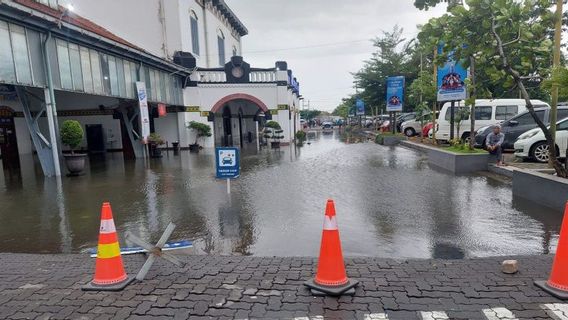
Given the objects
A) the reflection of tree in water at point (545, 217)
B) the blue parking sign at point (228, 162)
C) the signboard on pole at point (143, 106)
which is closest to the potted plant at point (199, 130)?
the signboard on pole at point (143, 106)

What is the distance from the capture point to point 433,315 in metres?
2.96

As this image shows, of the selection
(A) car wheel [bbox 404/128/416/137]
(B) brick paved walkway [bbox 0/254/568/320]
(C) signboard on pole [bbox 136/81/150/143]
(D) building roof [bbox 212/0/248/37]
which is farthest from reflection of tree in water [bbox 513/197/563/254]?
(D) building roof [bbox 212/0/248/37]

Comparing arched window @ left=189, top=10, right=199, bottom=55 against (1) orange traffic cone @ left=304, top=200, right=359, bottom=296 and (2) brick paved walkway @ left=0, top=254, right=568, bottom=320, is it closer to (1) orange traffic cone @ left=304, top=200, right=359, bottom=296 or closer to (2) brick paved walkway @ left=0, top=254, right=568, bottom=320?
(2) brick paved walkway @ left=0, top=254, right=568, bottom=320

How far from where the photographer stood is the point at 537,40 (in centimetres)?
716

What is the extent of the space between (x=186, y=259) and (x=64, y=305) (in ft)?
4.44

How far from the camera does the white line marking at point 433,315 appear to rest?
115 inches

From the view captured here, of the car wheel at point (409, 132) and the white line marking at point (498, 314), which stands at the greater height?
the car wheel at point (409, 132)

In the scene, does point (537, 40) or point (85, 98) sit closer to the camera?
→ point (537, 40)

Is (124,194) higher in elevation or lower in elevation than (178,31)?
lower

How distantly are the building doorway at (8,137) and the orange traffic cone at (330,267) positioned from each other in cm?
1931

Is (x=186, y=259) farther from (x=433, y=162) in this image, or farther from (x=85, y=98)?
(x=85, y=98)

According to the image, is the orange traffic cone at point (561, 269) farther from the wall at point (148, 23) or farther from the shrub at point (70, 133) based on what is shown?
the wall at point (148, 23)

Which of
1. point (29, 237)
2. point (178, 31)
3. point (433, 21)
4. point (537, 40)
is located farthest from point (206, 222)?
point (178, 31)

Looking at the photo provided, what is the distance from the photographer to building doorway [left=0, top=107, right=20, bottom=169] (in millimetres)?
18188
